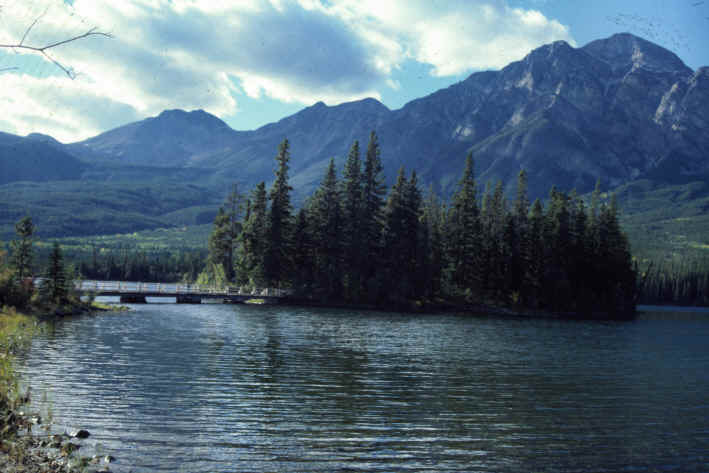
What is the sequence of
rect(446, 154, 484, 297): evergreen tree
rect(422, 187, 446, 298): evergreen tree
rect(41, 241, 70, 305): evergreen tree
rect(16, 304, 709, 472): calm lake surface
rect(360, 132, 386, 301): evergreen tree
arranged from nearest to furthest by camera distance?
rect(16, 304, 709, 472): calm lake surface
rect(41, 241, 70, 305): evergreen tree
rect(360, 132, 386, 301): evergreen tree
rect(422, 187, 446, 298): evergreen tree
rect(446, 154, 484, 297): evergreen tree

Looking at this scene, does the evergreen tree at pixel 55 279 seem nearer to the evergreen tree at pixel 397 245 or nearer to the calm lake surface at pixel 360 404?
the calm lake surface at pixel 360 404

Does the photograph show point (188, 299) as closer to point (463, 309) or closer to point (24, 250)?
point (24, 250)

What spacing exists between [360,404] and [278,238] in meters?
69.4

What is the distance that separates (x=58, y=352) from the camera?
2495cm

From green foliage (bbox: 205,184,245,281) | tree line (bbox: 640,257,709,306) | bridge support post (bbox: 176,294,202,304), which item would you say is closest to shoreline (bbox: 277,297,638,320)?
bridge support post (bbox: 176,294,202,304)

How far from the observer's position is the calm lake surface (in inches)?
498

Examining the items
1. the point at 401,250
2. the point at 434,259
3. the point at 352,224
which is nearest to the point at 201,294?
the point at 352,224

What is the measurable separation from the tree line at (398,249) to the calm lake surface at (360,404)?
1922 inches

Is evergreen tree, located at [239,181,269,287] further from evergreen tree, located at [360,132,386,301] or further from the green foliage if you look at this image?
evergreen tree, located at [360,132,386,301]

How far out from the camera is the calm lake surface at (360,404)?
1266 cm

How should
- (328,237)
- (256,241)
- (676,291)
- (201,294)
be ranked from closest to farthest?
(201,294), (328,237), (256,241), (676,291)

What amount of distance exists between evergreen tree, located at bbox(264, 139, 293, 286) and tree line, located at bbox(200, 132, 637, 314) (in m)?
0.17

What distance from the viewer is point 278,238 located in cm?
8606

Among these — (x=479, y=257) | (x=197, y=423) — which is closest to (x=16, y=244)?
(x=197, y=423)
